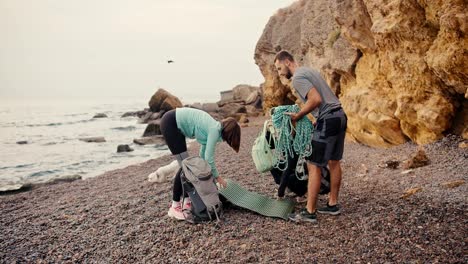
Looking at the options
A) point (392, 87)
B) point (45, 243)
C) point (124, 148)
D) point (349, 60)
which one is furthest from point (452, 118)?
point (124, 148)

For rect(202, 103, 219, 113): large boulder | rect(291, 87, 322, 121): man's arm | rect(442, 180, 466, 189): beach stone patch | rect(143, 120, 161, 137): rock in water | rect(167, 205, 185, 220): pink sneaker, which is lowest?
rect(202, 103, 219, 113): large boulder

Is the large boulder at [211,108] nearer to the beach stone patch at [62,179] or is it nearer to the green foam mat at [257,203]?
the beach stone patch at [62,179]

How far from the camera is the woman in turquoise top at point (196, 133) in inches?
181

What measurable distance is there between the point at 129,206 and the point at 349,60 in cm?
888

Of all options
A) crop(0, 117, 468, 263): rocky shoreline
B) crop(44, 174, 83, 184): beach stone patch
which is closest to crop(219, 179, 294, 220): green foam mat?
crop(0, 117, 468, 263): rocky shoreline

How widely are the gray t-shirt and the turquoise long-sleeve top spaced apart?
125cm

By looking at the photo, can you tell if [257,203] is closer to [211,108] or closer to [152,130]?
[152,130]

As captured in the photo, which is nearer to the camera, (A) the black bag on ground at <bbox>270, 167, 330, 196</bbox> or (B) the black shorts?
(B) the black shorts

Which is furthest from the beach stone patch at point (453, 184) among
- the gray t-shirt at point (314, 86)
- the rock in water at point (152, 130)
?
the rock in water at point (152, 130)

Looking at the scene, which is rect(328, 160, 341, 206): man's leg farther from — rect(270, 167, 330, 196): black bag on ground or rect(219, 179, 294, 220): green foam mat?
rect(219, 179, 294, 220): green foam mat

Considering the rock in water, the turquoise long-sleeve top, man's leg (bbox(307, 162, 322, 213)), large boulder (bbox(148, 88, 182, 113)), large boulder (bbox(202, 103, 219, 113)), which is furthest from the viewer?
large boulder (bbox(202, 103, 219, 113))

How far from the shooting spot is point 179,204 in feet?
16.8

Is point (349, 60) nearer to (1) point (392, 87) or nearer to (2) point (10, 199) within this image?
(1) point (392, 87)

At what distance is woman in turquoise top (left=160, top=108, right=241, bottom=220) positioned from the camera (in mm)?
4605
